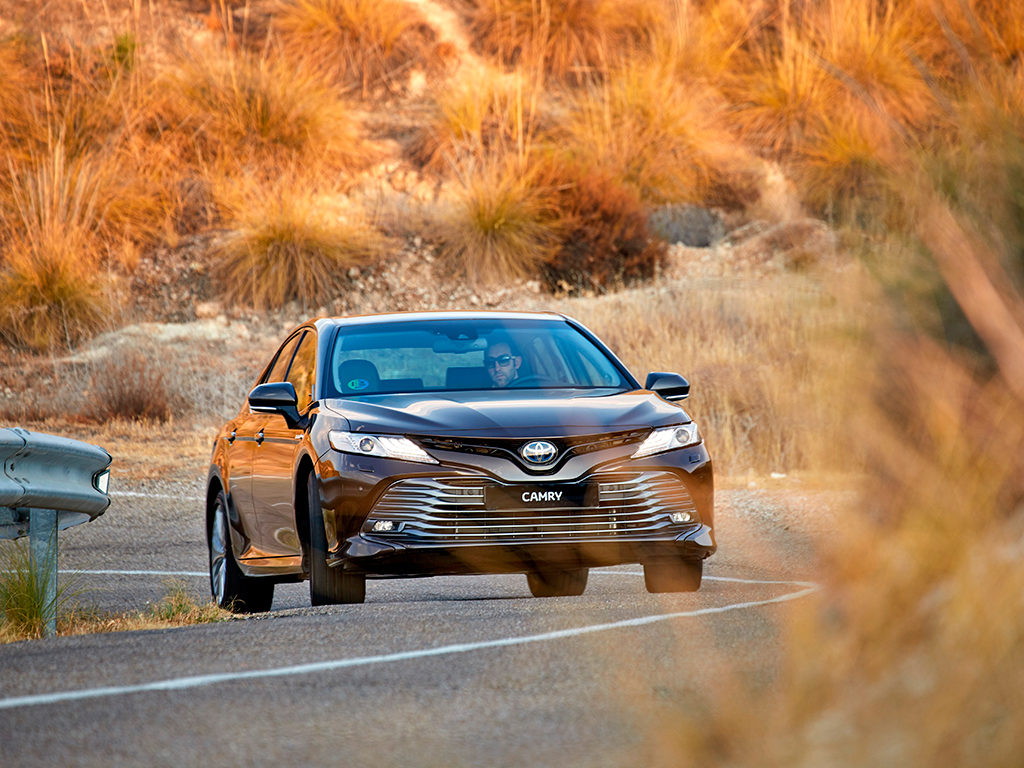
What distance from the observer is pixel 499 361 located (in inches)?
388

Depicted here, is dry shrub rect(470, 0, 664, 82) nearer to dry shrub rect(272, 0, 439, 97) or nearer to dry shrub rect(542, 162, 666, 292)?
dry shrub rect(272, 0, 439, 97)

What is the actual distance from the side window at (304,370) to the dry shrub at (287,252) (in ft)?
56.0

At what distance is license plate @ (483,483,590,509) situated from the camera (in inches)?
325

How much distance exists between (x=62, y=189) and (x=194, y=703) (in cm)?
2344

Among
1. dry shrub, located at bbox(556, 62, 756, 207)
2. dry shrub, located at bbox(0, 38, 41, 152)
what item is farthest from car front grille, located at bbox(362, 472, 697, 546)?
dry shrub, located at bbox(0, 38, 41, 152)

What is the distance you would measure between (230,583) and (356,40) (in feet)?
85.6

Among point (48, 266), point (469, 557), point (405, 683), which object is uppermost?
point (405, 683)

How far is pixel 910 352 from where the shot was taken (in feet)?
23.8

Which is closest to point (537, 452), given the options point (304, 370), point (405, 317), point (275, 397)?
point (275, 397)

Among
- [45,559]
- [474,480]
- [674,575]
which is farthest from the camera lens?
[674,575]

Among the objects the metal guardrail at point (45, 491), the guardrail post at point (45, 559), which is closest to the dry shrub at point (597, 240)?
the metal guardrail at point (45, 491)

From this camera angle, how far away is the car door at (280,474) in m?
9.13

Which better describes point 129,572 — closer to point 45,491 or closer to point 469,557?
point 45,491

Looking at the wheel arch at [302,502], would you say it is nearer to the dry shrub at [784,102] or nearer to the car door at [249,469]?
the car door at [249,469]
